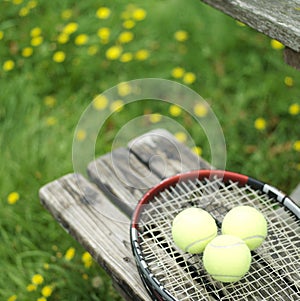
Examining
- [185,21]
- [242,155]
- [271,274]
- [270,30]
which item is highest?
[270,30]

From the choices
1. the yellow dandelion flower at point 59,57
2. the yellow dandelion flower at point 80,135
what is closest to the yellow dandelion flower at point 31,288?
the yellow dandelion flower at point 80,135

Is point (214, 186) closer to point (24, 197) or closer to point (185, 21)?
point (24, 197)

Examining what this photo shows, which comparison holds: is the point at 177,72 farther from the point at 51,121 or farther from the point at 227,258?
the point at 227,258

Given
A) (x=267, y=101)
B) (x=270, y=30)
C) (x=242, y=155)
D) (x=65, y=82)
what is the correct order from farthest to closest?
(x=65, y=82)
(x=267, y=101)
(x=242, y=155)
(x=270, y=30)

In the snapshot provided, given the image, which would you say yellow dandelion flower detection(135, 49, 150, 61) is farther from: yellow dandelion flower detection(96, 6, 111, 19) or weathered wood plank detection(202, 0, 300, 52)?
weathered wood plank detection(202, 0, 300, 52)

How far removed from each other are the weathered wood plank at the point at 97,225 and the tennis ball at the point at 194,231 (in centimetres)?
18

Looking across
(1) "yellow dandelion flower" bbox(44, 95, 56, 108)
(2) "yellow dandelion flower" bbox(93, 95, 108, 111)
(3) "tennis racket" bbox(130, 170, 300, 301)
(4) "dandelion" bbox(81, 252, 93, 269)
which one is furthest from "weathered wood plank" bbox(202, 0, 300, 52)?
(1) "yellow dandelion flower" bbox(44, 95, 56, 108)

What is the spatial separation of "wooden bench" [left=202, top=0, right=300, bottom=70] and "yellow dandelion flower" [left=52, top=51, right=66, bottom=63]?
4.59 feet

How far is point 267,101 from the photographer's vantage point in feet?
8.73

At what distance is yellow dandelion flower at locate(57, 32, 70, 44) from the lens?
9.66 ft

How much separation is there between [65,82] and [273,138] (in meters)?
1.08

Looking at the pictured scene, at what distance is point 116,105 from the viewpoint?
2.67 meters

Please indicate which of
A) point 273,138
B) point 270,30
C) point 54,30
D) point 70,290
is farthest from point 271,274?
point 54,30

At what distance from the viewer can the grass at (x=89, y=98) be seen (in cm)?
209
